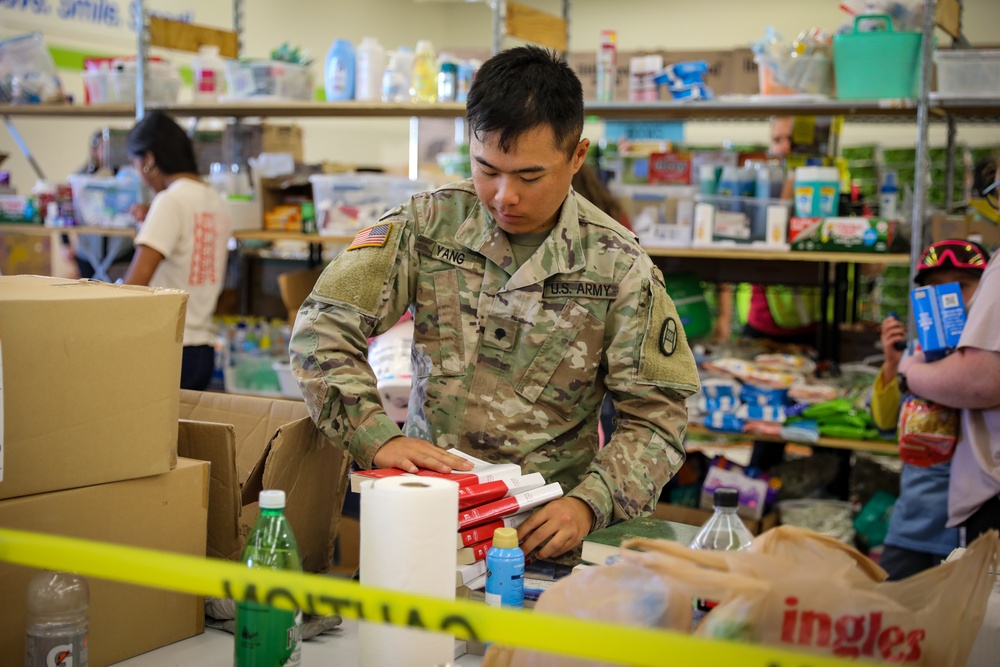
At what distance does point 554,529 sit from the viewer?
5.70ft

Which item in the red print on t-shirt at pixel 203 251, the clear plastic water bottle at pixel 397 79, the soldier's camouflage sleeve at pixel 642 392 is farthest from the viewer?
the clear plastic water bottle at pixel 397 79

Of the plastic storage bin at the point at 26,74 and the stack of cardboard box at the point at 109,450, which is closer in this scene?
the stack of cardboard box at the point at 109,450

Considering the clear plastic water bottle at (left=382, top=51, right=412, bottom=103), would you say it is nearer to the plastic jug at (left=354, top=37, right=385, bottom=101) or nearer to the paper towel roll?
the plastic jug at (left=354, top=37, right=385, bottom=101)

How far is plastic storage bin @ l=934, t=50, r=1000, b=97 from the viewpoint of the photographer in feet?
10.9

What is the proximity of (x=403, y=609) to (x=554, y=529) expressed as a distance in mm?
733

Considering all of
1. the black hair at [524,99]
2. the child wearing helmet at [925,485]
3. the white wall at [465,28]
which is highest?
the white wall at [465,28]

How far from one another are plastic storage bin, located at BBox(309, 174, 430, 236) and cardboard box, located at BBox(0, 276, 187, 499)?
2831 millimetres

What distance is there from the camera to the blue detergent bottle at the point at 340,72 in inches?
164

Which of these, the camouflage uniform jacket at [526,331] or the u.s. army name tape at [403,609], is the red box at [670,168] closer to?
the camouflage uniform jacket at [526,331]

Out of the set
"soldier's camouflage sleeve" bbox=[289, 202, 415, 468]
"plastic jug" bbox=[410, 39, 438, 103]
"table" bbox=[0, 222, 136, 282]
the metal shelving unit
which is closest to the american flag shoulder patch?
"soldier's camouflage sleeve" bbox=[289, 202, 415, 468]

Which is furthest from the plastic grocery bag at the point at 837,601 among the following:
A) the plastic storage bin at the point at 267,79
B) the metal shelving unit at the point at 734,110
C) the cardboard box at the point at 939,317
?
the plastic storage bin at the point at 267,79

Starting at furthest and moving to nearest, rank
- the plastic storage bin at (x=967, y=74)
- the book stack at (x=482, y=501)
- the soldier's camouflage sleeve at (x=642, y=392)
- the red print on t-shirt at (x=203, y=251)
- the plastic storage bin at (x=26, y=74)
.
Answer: the plastic storage bin at (x=26, y=74) < the red print on t-shirt at (x=203, y=251) < the plastic storage bin at (x=967, y=74) < the soldier's camouflage sleeve at (x=642, y=392) < the book stack at (x=482, y=501)

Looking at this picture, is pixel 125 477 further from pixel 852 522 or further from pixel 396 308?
pixel 852 522

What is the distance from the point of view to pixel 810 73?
3635 millimetres
